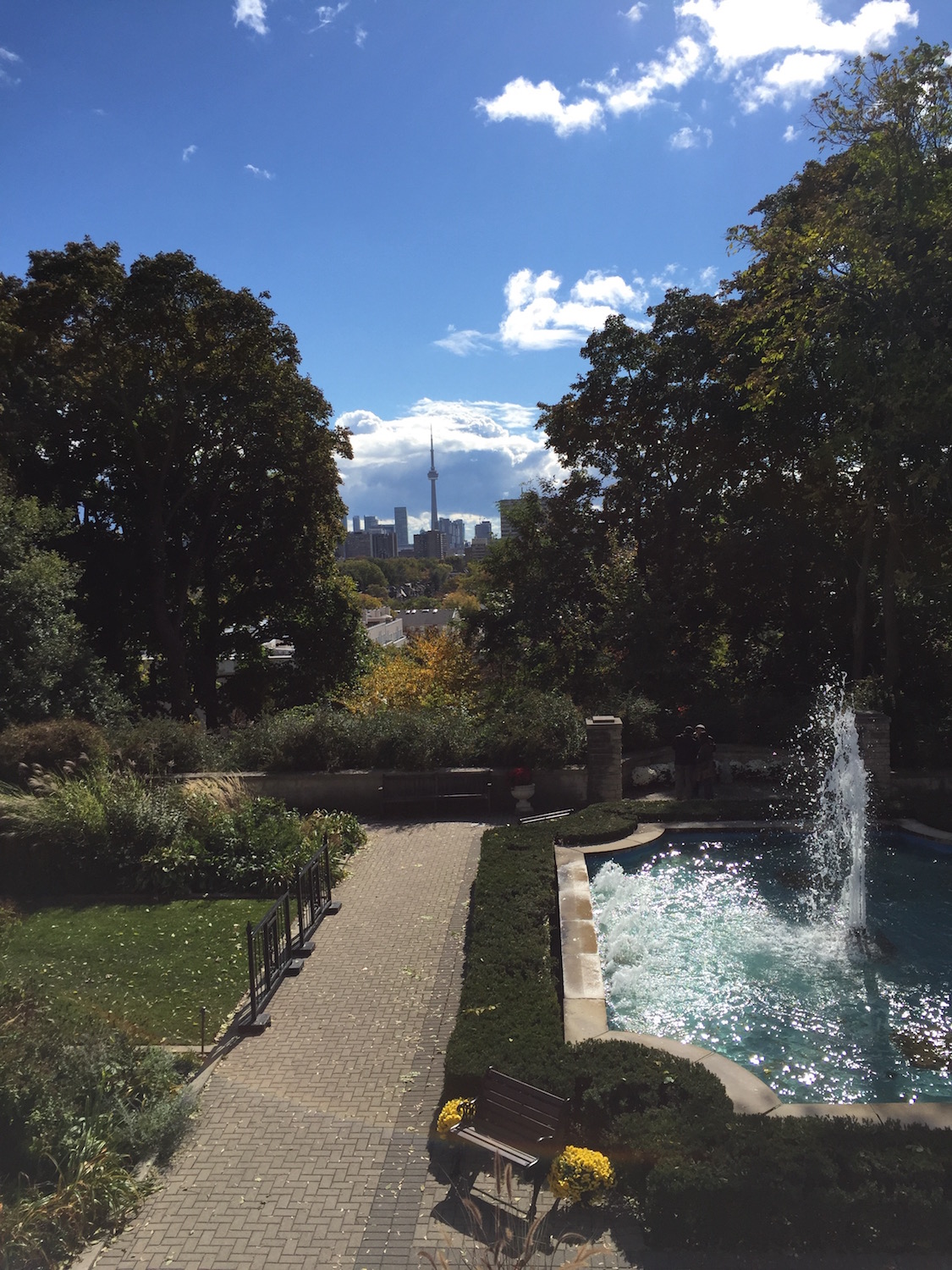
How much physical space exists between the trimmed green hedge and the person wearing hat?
787 cm

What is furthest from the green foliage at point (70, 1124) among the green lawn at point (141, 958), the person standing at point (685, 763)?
the person standing at point (685, 763)

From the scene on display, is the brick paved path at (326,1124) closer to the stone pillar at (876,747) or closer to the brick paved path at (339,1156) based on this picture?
the brick paved path at (339,1156)

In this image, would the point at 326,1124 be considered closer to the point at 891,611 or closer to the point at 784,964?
the point at 784,964

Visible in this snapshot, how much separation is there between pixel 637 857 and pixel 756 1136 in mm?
6613

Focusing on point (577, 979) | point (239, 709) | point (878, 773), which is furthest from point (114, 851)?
point (239, 709)

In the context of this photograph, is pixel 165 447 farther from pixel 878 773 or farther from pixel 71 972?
pixel 878 773

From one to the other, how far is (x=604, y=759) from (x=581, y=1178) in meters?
8.99

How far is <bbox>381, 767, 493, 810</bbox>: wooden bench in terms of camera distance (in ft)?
47.5

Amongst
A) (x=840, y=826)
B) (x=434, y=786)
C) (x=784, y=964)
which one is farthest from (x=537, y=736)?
(x=784, y=964)

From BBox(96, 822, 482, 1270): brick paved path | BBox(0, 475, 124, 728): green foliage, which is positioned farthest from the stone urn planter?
BBox(0, 475, 124, 728): green foliage

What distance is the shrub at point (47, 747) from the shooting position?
494 inches

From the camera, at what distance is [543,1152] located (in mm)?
5500

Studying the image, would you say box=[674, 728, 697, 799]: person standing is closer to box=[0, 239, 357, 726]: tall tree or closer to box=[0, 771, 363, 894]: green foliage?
box=[0, 771, 363, 894]: green foliage

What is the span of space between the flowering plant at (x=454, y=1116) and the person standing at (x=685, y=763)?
9285 mm
